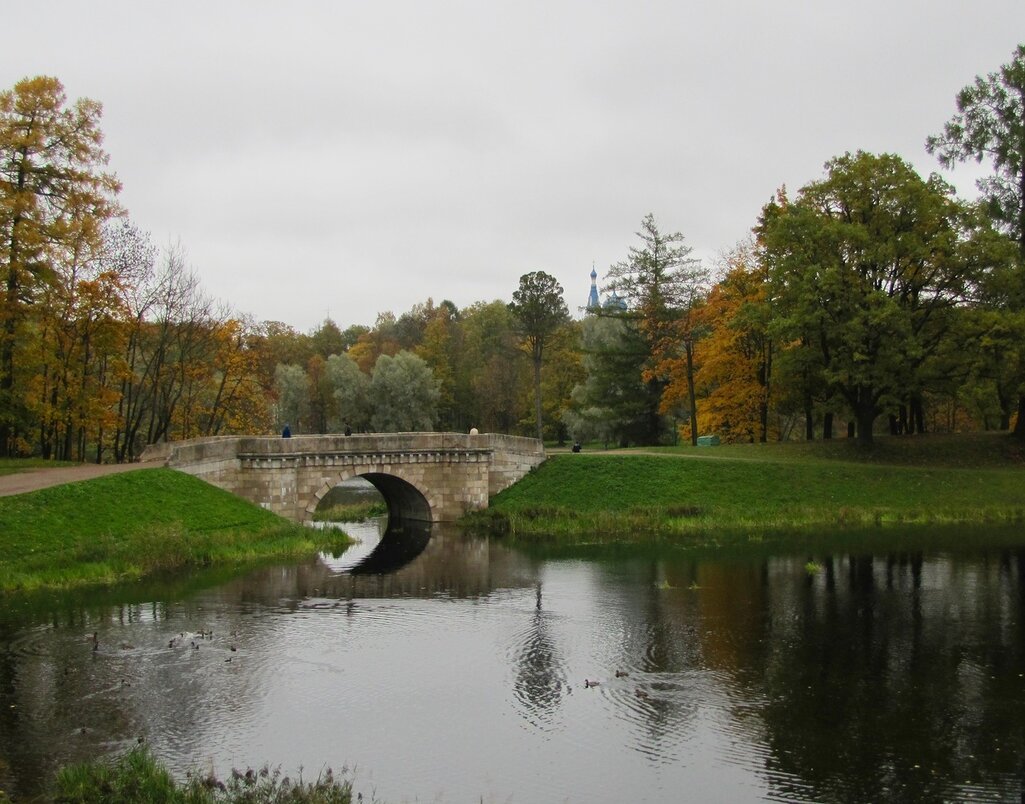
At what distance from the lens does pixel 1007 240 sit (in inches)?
1720

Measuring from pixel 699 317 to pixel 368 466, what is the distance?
69.0 feet

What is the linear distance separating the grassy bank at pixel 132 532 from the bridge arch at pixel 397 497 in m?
3.83

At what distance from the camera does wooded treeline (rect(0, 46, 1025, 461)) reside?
3731 cm

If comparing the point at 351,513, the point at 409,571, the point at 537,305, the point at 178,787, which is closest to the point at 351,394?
the point at 537,305

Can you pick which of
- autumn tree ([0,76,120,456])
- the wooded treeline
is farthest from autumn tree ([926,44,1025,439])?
autumn tree ([0,76,120,456])

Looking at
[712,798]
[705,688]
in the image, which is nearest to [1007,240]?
[705,688]

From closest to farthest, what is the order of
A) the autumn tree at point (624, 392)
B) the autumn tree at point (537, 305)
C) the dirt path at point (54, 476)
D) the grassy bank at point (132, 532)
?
the grassy bank at point (132, 532) < the dirt path at point (54, 476) < the autumn tree at point (624, 392) < the autumn tree at point (537, 305)

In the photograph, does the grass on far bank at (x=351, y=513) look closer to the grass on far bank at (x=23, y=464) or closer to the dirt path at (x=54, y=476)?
the dirt path at (x=54, y=476)

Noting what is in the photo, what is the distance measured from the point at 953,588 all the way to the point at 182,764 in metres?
21.6

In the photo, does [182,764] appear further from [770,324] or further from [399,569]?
[770,324]

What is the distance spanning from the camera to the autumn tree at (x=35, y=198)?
35906 mm

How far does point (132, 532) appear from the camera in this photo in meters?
30.5

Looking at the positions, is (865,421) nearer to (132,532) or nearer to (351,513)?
(351,513)

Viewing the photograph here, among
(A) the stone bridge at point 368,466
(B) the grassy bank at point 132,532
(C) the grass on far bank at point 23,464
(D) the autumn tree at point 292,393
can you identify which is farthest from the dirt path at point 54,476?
(D) the autumn tree at point 292,393
